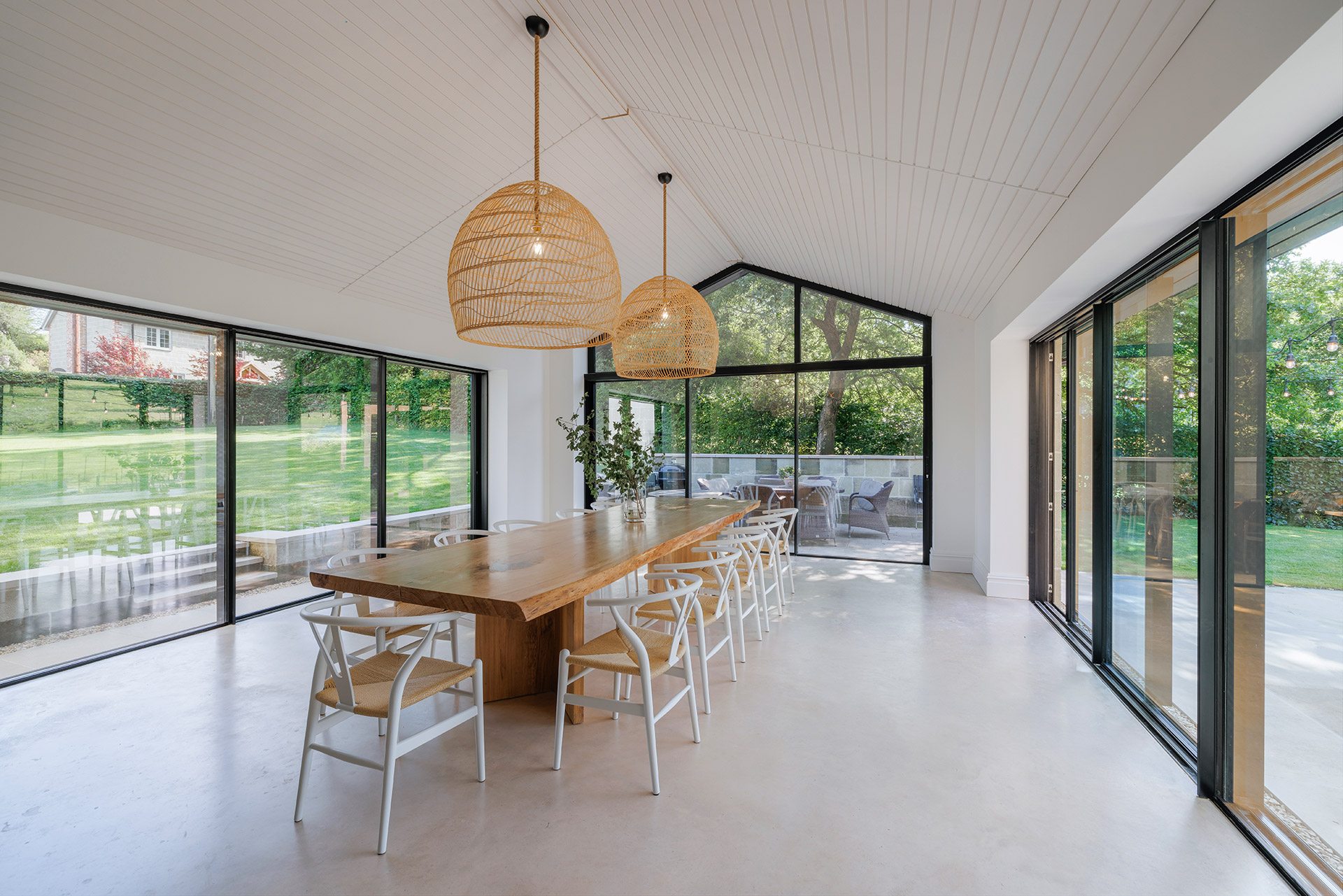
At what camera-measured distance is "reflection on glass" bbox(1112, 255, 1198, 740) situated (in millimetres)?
2523

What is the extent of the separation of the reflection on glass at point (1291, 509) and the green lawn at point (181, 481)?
19.3ft

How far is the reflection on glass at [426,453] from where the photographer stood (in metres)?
6.00

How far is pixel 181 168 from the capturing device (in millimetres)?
3365

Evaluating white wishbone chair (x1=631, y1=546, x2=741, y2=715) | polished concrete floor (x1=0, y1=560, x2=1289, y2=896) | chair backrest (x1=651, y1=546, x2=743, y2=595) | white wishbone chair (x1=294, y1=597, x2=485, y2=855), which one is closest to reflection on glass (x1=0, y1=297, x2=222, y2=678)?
polished concrete floor (x1=0, y1=560, x2=1289, y2=896)

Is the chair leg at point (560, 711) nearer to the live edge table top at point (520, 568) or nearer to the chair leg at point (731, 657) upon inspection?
the live edge table top at point (520, 568)

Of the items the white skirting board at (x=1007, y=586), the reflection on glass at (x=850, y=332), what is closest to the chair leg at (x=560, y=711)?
the white skirting board at (x=1007, y=586)

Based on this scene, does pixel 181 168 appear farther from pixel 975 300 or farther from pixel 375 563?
pixel 975 300

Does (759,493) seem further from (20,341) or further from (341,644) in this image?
(20,341)

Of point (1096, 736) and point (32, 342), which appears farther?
point (32, 342)

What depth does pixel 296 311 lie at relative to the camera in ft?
15.5

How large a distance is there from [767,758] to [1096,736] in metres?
1.53

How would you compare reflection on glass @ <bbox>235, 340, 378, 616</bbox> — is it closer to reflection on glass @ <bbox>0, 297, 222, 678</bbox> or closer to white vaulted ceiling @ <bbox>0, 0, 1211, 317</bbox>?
reflection on glass @ <bbox>0, 297, 222, 678</bbox>

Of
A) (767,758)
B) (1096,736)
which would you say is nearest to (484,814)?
(767,758)

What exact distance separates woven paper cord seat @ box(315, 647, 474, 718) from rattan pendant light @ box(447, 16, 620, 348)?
133 centimetres
